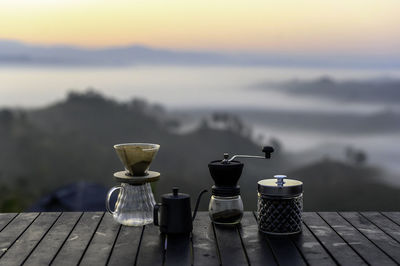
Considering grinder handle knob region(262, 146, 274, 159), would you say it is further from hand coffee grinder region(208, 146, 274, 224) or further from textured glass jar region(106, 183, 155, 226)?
textured glass jar region(106, 183, 155, 226)

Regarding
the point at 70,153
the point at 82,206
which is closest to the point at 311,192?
the point at 70,153

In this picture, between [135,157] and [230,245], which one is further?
[135,157]

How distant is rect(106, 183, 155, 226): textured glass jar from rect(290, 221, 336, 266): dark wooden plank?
664 millimetres

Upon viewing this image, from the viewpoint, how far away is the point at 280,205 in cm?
262

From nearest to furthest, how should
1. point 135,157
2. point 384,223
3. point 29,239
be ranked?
1. point 29,239
2. point 135,157
3. point 384,223

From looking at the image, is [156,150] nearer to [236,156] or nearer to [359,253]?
[236,156]

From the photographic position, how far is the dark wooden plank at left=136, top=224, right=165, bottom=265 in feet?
7.65

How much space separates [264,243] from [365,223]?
26.1 inches

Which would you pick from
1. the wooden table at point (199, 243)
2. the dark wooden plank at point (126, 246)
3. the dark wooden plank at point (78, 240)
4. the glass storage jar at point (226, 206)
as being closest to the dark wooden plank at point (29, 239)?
the wooden table at point (199, 243)

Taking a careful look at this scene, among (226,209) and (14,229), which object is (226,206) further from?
(14,229)

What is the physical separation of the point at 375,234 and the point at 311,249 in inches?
16.6

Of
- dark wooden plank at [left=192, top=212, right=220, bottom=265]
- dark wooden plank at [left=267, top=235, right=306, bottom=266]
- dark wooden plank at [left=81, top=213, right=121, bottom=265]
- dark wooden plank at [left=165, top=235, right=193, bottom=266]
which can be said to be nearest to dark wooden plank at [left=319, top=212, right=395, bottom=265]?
dark wooden plank at [left=267, top=235, right=306, bottom=266]

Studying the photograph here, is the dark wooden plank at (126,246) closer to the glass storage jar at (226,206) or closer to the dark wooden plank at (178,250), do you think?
the dark wooden plank at (178,250)

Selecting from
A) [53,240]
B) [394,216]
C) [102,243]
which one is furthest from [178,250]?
[394,216]
